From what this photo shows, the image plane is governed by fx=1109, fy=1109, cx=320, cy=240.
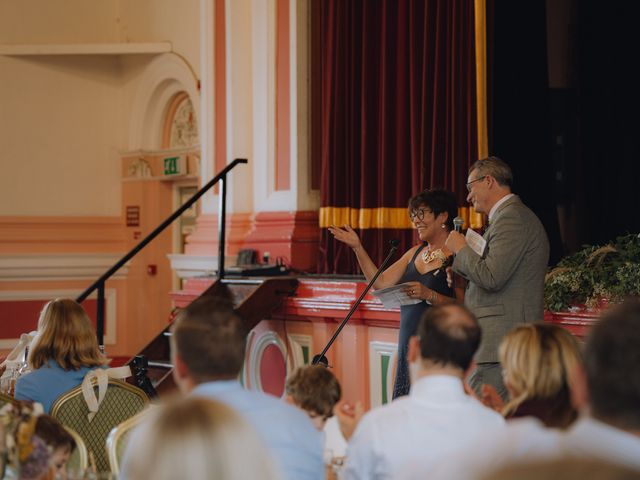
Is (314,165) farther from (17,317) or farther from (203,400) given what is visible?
(203,400)

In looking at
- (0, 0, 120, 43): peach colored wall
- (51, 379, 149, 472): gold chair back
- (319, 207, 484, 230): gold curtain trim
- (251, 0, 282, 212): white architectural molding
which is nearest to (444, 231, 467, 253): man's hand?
(51, 379, 149, 472): gold chair back

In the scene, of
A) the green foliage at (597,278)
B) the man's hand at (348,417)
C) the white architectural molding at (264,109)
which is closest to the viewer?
the man's hand at (348,417)

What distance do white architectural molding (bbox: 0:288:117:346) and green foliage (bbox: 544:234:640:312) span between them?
589cm

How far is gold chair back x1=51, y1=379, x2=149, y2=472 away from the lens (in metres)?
3.63

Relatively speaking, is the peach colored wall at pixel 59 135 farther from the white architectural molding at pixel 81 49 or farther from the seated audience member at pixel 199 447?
the seated audience member at pixel 199 447

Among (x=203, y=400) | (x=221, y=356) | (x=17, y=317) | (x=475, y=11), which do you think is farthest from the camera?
(x=17, y=317)

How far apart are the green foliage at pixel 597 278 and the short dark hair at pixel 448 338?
97.6 inches

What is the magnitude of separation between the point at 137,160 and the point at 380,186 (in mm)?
4225

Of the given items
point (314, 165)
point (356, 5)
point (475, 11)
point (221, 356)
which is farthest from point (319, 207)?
point (221, 356)

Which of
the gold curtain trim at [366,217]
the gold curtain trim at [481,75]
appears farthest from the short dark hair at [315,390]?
the gold curtain trim at [366,217]

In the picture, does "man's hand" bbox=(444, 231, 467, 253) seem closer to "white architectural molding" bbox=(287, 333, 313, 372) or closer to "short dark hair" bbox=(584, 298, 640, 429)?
"white architectural molding" bbox=(287, 333, 313, 372)

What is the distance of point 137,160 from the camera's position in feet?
34.2

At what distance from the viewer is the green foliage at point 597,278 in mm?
4871

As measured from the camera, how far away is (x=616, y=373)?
1.47 metres
